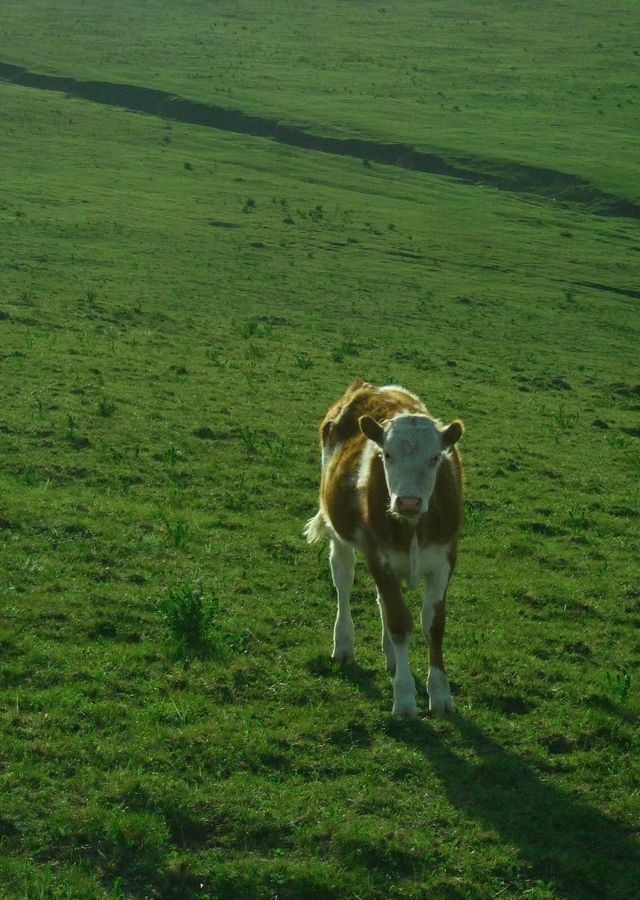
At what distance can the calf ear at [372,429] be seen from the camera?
8.66 m

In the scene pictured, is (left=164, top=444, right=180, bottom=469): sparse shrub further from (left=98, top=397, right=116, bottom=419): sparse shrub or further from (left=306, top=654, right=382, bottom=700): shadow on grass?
(left=306, top=654, right=382, bottom=700): shadow on grass

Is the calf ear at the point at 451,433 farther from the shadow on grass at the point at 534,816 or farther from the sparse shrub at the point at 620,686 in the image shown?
the sparse shrub at the point at 620,686

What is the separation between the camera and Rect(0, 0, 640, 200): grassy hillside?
58.3 m

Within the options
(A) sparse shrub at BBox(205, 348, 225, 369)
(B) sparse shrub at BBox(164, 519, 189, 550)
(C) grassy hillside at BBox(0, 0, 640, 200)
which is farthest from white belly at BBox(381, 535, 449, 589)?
(C) grassy hillside at BBox(0, 0, 640, 200)

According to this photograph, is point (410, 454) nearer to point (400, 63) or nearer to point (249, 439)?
point (249, 439)

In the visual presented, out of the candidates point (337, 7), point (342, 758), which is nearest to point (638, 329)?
point (342, 758)

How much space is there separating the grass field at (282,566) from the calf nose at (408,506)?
148 centimetres

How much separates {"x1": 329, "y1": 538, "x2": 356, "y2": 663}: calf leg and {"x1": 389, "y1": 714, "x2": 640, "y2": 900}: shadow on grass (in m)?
1.21

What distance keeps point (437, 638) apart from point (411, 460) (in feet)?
4.23

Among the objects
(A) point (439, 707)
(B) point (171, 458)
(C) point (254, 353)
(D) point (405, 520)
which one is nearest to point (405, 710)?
(A) point (439, 707)

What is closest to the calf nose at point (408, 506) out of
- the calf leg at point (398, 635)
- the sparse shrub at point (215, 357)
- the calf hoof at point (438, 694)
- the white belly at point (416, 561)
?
the white belly at point (416, 561)

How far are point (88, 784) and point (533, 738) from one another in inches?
118

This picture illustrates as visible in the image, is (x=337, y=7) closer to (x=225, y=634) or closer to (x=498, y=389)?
(x=498, y=389)

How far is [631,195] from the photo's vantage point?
161 ft
